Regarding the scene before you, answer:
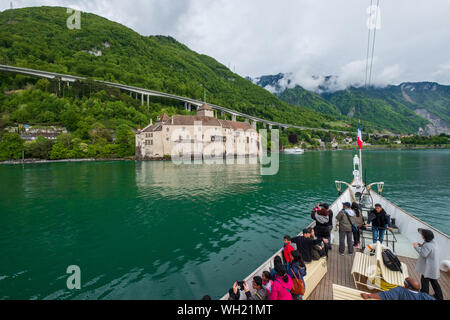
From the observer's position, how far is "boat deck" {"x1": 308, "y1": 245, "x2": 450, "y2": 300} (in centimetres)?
578

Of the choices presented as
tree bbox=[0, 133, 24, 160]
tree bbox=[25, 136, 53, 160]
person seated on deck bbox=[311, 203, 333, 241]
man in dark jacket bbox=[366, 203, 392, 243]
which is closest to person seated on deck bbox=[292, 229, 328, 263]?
person seated on deck bbox=[311, 203, 333, 241]

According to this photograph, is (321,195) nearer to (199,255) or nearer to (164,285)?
(199,255)

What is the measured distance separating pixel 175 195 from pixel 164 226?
361 inches

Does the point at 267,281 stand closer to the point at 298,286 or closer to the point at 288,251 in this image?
the point at 298,286

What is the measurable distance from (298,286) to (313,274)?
3.00 feet

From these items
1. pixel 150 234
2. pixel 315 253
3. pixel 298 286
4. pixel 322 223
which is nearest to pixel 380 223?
pixel 322 223

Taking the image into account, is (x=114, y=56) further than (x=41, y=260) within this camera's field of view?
Yes

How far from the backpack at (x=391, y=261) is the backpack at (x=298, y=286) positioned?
2429 mm

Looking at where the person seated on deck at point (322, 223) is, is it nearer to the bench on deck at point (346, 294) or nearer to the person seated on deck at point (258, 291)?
the bench on deck at point (346, 294)

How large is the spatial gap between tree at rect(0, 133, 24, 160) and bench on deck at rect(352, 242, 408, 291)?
89881 millimetres

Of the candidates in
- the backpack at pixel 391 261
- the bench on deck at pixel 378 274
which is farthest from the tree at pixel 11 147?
the backpack at pixel 391 261

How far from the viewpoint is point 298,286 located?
206 inches

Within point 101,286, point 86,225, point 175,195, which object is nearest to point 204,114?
point 175,195
